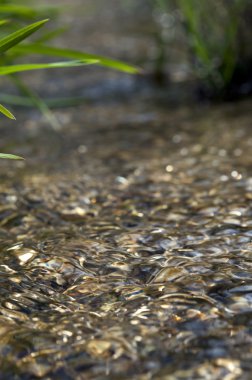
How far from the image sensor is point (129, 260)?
1029mm

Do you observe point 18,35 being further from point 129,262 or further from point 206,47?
point 206,47

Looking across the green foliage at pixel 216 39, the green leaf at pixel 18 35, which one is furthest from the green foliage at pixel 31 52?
the green foliage at pixel 216 39

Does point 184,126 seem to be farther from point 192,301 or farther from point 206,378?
point 206,378

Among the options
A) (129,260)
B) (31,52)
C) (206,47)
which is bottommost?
(129,260)

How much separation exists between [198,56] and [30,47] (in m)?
1.03

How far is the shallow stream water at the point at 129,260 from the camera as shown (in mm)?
774

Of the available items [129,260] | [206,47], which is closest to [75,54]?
[129,260]

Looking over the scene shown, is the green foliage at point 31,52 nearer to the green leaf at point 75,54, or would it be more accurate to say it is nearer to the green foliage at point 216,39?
the green leaf at point 75,54

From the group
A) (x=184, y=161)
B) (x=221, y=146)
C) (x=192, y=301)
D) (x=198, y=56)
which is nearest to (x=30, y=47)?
(x=184, y=161)

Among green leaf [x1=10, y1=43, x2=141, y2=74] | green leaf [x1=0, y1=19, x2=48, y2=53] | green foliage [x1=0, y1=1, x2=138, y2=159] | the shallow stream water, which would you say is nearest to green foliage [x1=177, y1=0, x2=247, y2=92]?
the shallow stream water

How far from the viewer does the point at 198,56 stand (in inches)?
87.9

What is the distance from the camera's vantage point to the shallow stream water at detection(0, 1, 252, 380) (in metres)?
0.77

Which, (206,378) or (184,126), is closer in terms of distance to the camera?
(206,378)

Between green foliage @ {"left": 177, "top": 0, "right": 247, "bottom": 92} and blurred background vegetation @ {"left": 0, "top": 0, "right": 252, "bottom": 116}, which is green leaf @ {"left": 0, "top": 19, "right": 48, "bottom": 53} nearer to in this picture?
blurred background vegetation @ {"left": 0, "top": 0, "right": 252, "bottom": 116}
